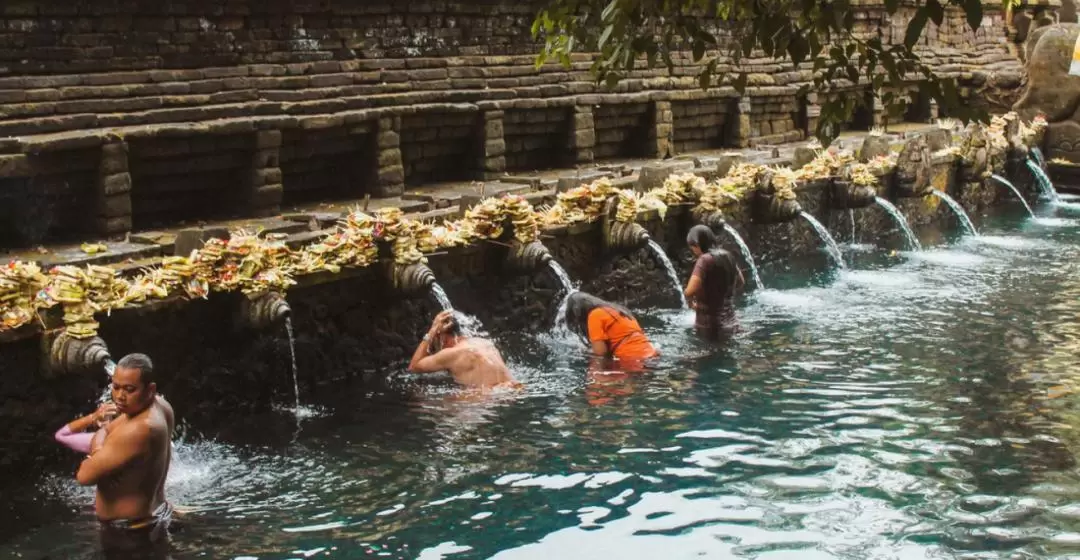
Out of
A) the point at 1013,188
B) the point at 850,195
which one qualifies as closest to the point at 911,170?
the point at 850,195

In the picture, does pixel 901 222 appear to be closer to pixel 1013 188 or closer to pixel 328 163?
pixel 1013 188

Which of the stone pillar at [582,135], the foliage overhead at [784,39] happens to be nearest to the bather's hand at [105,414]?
the foliage overhead at [784,39]

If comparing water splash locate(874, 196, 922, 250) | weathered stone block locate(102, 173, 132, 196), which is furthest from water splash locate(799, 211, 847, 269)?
weathered stone block locate(102, 173, 132, 196)

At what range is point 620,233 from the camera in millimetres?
13508

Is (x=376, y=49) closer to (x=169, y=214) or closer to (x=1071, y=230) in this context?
(x=169, y=214)

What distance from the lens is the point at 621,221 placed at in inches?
534

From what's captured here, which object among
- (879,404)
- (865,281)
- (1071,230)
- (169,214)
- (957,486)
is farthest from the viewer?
(1071,230)

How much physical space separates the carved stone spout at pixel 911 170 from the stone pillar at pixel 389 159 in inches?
321

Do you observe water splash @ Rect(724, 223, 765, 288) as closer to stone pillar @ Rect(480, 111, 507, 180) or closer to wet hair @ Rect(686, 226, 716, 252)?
wet hair @ Rect(686, 226, 716, 252)

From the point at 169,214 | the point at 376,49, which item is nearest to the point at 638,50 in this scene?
the point at 169,214

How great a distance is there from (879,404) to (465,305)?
419 centimetres

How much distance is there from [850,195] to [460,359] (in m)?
9.11

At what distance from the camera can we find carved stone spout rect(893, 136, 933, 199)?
62.7 feet

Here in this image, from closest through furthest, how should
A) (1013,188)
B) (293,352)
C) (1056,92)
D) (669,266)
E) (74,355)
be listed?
1. (74,355)
2. (293,352)
3. (669,266)
4. (1013,188)
5. (1056,92)
